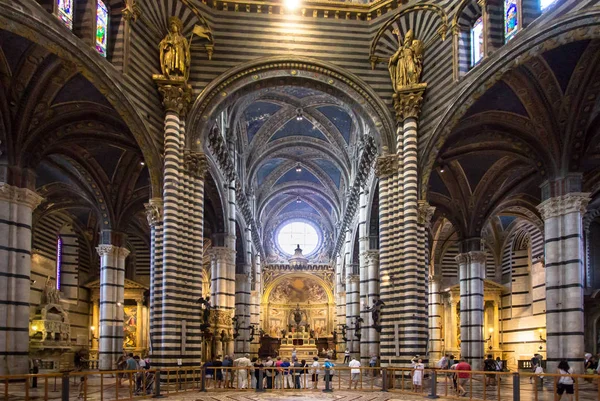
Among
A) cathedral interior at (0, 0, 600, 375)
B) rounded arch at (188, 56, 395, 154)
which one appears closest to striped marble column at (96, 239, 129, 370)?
cathedral interior at (0, 0, 600, 375)

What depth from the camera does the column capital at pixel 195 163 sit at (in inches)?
991

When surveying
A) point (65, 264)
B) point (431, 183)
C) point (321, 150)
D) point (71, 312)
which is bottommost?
point (71, 312)

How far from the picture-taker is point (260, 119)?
4225cm

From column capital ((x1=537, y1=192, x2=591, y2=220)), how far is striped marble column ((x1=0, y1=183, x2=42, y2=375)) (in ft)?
62.2

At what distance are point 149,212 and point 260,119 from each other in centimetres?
1862

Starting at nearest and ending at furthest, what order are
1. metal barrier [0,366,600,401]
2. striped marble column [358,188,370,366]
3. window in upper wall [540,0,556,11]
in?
1. metal barrier [0,366,600,401]
2. window in upper wall [540,0,556,11]
3. striped marble column [358,188,370,366]

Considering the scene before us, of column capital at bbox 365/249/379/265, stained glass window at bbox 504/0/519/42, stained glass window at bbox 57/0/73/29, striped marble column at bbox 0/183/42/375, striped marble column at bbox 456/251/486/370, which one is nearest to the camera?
stained glass window at bbox 57/0/73/29

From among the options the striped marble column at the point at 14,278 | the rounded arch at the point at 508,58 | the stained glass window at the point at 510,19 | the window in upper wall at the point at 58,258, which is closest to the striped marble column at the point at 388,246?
the rounded arch at the point at 508,58

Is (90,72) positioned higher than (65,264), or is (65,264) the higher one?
(90,72)

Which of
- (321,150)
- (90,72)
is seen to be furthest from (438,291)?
(90,72)

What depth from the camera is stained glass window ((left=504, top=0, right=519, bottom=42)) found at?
21312 mm

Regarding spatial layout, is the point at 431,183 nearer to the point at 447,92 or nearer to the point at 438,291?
the point at 447,92

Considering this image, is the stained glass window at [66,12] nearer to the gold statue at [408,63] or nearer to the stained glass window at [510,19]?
the gold statue at [408,63]

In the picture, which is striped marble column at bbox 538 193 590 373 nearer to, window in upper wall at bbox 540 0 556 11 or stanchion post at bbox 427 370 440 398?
stanchion post at bbox 427 370 440 398
